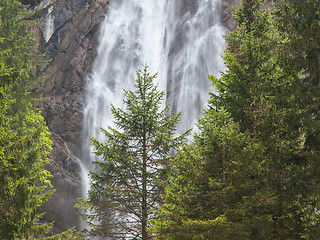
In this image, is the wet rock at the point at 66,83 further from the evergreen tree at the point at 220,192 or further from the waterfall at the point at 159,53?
the evergreen tree at the point at 220,192

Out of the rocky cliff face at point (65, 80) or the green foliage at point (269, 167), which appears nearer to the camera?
the green foliage at point (269, 167)

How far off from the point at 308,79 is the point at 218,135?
253 cm

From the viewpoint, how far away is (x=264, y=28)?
10.6 meters

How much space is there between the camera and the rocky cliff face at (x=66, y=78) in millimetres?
24777

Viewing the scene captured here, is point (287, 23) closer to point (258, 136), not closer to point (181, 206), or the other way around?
point (258, 136)

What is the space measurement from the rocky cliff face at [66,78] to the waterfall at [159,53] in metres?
0.93

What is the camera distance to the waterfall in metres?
28.0

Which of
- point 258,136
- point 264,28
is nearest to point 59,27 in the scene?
point 264,28

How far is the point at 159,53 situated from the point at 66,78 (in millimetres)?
9376

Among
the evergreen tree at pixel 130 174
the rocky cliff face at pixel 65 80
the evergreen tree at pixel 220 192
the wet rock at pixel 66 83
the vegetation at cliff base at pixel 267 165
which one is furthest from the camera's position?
the rocky cliff face at pixel 65 80

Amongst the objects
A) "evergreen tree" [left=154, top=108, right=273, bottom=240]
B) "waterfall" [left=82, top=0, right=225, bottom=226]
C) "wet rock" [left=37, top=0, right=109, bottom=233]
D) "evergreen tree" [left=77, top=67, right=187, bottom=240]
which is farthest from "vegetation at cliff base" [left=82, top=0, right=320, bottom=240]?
"wet rock" [left=37, top=0, right=109, bottom=233]

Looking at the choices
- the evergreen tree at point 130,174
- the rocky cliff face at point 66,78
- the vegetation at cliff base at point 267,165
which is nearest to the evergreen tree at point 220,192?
the vegetation at cliff base at point 267,165

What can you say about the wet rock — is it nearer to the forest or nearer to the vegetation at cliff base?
the forest

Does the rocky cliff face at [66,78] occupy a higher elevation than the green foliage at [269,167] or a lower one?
higher
